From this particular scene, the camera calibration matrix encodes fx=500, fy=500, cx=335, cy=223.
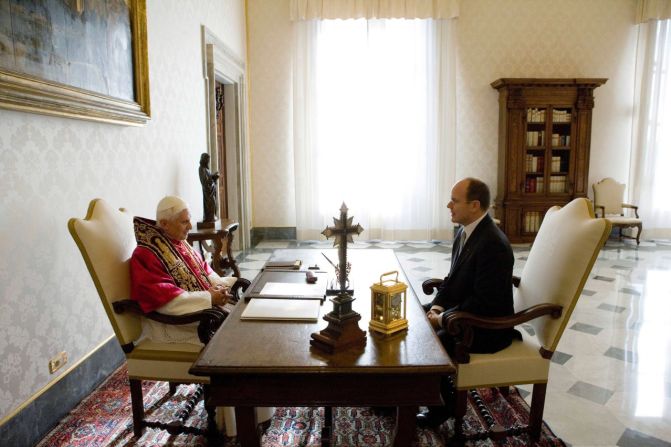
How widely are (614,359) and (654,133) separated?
559 centimetres

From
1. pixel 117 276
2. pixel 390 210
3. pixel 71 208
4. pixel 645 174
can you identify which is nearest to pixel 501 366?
pixel 117 276

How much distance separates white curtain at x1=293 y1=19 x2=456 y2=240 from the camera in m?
7.46

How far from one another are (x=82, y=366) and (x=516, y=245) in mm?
6169

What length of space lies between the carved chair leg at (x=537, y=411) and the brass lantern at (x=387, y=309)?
33.3 inches

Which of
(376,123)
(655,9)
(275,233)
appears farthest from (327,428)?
(655,9)

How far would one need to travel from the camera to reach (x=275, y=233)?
7914mm

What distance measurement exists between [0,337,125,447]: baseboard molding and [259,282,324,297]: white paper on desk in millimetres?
1240

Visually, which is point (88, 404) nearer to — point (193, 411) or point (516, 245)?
point (193, 411)

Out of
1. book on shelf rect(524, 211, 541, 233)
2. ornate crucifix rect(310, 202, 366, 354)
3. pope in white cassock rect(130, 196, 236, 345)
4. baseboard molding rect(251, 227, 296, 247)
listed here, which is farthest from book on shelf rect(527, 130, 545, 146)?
ornate crucifix rect(310, 202, 366, 354)

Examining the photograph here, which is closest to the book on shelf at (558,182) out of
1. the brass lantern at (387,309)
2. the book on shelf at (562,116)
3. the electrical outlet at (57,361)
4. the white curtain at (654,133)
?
the book on shelf at (562,116)

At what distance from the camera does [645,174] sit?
25.2 feet

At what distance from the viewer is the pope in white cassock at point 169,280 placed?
2.31 meters

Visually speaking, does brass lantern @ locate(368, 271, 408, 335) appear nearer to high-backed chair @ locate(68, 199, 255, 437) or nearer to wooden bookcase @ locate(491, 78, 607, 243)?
high-backed chair @ locate(68, 199, 255, 437)

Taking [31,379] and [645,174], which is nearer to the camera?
[31,379]
